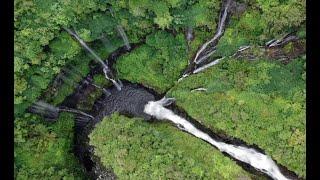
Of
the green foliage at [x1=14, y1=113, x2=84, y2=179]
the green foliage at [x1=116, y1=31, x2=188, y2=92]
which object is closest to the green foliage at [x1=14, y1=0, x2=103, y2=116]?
the green foliage at [x1=14, y1=113, x2=84, y2=179]

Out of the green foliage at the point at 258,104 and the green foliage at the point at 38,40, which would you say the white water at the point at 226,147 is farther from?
the green foliage at the point at 38,40

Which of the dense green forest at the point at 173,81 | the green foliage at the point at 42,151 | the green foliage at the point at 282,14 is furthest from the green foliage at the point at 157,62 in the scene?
the green foliage at the point at 282,14

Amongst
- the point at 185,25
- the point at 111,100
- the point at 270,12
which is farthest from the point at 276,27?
the point at 111,100

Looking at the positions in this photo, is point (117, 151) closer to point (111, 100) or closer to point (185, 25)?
point (111, 100)

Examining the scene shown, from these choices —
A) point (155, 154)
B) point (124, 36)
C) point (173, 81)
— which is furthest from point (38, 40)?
point (155, 154)

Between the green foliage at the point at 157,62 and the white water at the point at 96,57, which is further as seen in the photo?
the green foliage at the point at 157,62

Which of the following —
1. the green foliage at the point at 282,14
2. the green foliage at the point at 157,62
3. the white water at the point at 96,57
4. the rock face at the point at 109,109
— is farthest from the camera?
the rock face at the point at 109,109

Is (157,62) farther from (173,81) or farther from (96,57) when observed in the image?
(96,57)
